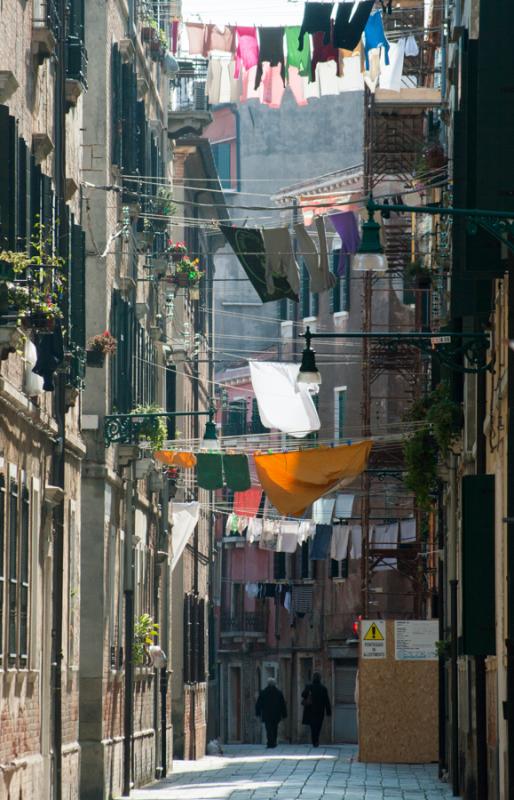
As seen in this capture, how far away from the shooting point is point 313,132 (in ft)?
227

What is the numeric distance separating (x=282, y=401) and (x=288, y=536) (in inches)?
782

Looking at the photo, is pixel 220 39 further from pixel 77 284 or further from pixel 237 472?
pixel 77 284

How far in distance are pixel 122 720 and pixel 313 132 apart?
4094 centimetres

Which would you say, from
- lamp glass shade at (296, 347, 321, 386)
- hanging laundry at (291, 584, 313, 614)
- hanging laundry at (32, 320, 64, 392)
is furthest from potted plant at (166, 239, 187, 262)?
hanging laundry at (291, 584, 313, 614)

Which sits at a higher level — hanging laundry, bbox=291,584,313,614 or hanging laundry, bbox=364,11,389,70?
hanging laundry, bbox=364,11,389,70

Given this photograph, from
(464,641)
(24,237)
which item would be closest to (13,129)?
(24,237)

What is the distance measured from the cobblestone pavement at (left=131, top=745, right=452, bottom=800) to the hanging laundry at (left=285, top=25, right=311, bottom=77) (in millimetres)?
10850

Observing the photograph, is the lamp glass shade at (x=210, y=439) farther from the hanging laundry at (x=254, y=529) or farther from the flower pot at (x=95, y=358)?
the hanging laundry at (x=254, y=529)

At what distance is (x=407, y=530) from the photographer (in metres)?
52.3

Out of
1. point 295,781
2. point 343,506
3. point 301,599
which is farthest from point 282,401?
point 301,599

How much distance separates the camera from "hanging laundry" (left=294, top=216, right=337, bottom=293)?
1197 inches

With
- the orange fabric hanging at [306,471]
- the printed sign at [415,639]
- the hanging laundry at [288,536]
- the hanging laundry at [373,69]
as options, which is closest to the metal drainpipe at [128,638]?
the orange fabric hanging at [306,471]

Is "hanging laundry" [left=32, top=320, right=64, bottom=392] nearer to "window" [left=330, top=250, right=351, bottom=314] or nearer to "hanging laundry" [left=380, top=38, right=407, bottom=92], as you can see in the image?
"hanging laundry" [left=380, top=38, right=407, bottom=92]

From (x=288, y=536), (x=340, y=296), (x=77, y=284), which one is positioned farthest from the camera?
(x=340, y=296)
